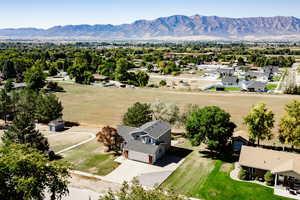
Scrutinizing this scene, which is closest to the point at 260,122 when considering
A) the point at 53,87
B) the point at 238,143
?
the point at 238,143

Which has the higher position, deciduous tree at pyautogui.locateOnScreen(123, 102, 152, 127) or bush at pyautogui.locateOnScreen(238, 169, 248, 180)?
deciduous tree at pyautogui.locateOnScreen(123, 102, 152, 127)

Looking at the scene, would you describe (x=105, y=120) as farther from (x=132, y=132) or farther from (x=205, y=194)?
(x=205, y=194)

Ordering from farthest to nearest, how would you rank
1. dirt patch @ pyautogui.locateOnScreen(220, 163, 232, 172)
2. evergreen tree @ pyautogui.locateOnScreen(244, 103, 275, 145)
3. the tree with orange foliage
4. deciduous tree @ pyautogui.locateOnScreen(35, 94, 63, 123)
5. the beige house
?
deciduous tree @ pyautogui.locateOnScreen(35, 94, 63, 123)
the tree with orange foliage
evergreen tree @ pyautogui.locateOnScreen(244, 103, 275, 145)
dirt patch @ pyautogui.locateOnScreen(220, 163, 232, 172)
the beige house

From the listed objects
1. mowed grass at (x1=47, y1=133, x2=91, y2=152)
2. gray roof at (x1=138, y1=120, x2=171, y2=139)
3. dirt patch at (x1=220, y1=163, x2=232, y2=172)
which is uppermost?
gray roof at (x1=138, y1=120, x2=171, y2=139)

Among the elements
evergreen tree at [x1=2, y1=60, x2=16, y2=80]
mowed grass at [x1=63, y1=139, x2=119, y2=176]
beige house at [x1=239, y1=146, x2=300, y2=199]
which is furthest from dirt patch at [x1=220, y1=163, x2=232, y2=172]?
evergreen tree at [x1=2, y1=60, x2=16, y2=80]

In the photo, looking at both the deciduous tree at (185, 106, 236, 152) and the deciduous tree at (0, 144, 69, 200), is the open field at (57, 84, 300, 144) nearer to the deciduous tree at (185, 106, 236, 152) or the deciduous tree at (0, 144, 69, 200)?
the deciduous tree at (185, 106, 236, 152)

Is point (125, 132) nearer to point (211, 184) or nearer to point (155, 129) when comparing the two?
point (155, 129)

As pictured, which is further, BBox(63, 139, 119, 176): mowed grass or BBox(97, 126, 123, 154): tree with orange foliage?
BBox(97, 126, 123, 154): tree with orange foliage

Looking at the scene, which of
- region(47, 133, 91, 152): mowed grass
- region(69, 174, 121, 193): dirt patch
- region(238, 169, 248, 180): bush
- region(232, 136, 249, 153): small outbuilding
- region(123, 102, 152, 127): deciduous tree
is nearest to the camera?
region(69, 174, 121, 193): dirt patch
